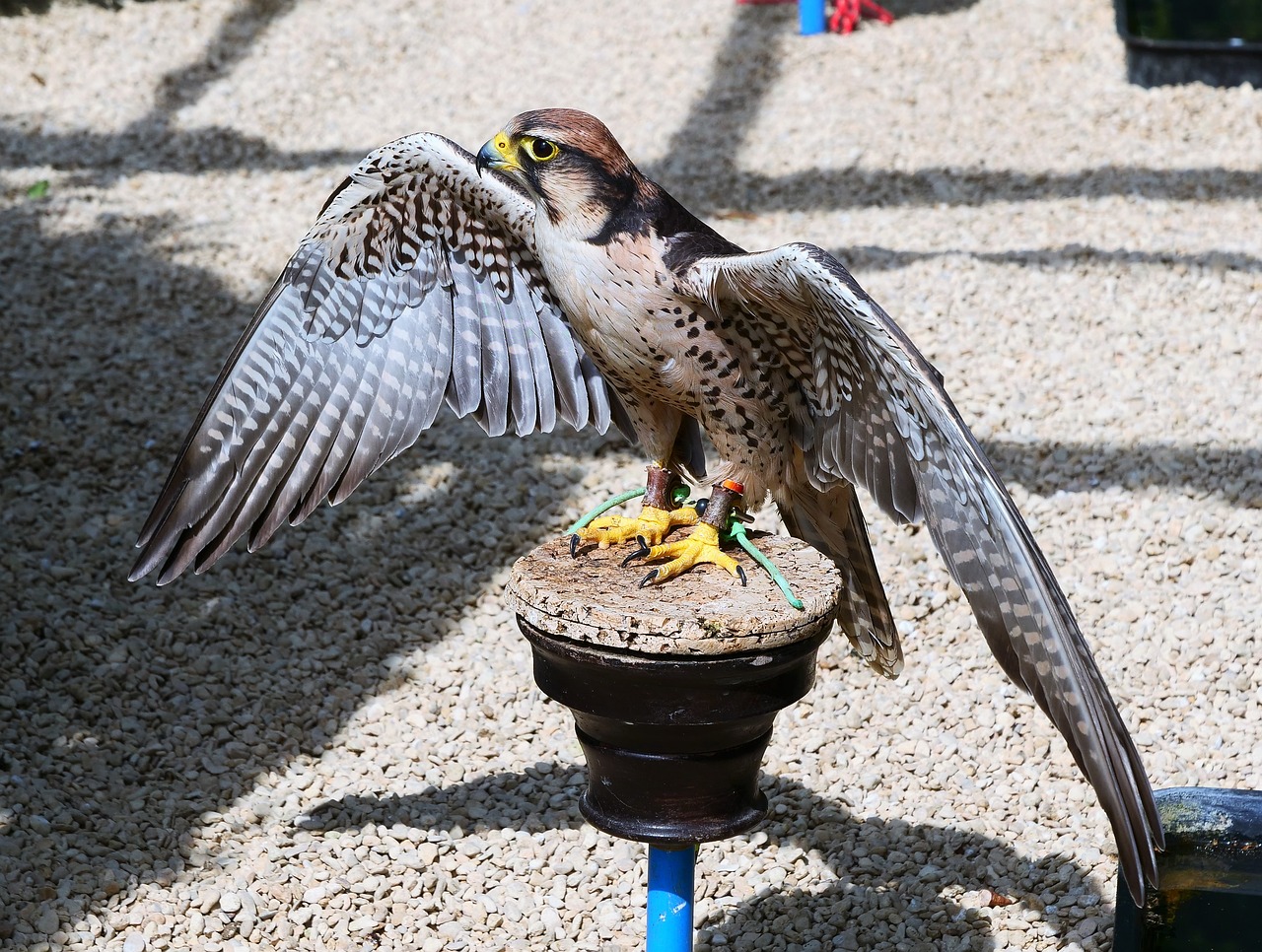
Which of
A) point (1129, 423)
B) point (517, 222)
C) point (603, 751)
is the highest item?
point (517, 222)

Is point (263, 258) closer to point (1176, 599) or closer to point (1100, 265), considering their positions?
point (1100, 265)

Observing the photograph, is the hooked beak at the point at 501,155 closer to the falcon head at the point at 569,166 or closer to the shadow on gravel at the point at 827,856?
the falcon head at the point at 569,166

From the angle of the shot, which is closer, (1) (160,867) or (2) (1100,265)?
(1) (160,867)

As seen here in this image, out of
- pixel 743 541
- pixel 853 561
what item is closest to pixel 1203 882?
pixel 853 561

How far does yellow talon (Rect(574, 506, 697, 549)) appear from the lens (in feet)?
7.14

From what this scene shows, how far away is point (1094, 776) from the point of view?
167 centimetres

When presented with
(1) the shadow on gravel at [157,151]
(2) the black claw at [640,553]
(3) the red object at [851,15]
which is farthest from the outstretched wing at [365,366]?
(3) the red object at [851,15]

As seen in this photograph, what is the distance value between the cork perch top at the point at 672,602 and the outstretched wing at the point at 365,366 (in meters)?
0.48

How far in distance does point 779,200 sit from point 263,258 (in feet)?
7.35

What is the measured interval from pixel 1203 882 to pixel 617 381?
1229mm

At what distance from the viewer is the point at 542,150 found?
6.68 feet

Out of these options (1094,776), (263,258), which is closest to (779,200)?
(263,258)

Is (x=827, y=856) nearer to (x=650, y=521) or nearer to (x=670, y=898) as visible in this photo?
(x=670, y=898)

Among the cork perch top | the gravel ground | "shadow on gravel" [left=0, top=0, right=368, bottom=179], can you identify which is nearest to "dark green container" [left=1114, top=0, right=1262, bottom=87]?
the gravel ground
